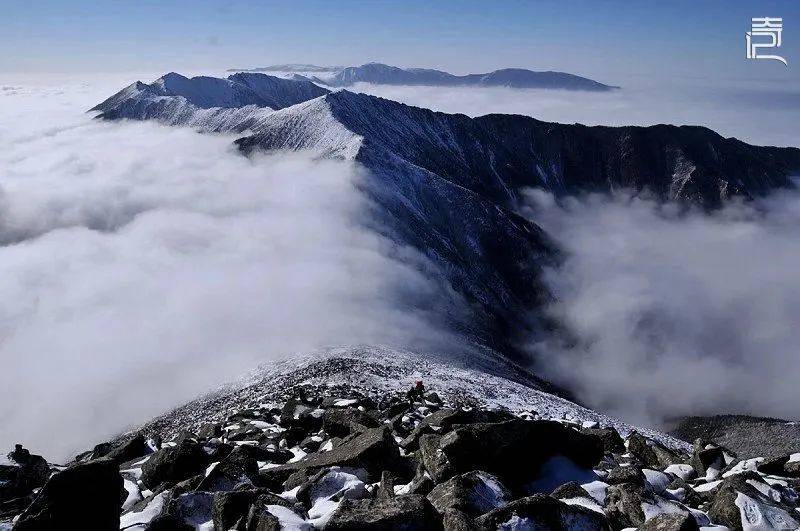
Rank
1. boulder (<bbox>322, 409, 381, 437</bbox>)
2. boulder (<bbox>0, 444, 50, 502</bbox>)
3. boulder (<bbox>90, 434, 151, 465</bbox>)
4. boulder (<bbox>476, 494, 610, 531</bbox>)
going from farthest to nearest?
boulder (<bbox>322, 409, 381, 437</bbox>) < boulder (<bbox>90, 434, 151, 465</bbox>) < boulder (<bbox>0, 444, 50, 502</bbox>) < boulder (<bbox>476, 494, 610, 531</bbox>)

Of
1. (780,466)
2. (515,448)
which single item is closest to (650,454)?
(780,466)

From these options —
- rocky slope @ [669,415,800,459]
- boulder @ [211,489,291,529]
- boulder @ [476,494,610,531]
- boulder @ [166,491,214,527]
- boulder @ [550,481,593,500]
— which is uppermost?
boulder @ [476,494,610,531]

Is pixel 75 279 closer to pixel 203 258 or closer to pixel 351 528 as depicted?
pixel 203 258

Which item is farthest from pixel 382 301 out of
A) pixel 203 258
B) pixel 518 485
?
pixel 518 485

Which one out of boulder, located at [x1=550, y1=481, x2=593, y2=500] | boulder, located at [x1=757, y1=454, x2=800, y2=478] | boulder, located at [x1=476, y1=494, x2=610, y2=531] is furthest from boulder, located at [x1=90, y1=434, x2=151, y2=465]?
boulder, located at [x1=757, y1=454, x2=800, y2=478]

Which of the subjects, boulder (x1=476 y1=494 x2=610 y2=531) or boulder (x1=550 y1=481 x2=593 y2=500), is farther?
boulder (x1=550 y1=481 x2=593 y2=500)

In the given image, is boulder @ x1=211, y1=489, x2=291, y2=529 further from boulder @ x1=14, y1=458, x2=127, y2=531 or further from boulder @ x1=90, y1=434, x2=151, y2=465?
boulder @ x1=90, y1=434, x2=151, y2=465

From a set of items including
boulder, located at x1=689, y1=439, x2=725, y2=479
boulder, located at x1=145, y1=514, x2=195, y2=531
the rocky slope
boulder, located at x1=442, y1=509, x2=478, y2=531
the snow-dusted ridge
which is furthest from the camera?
the rocky slope

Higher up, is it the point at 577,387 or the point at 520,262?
the point at 520,262
